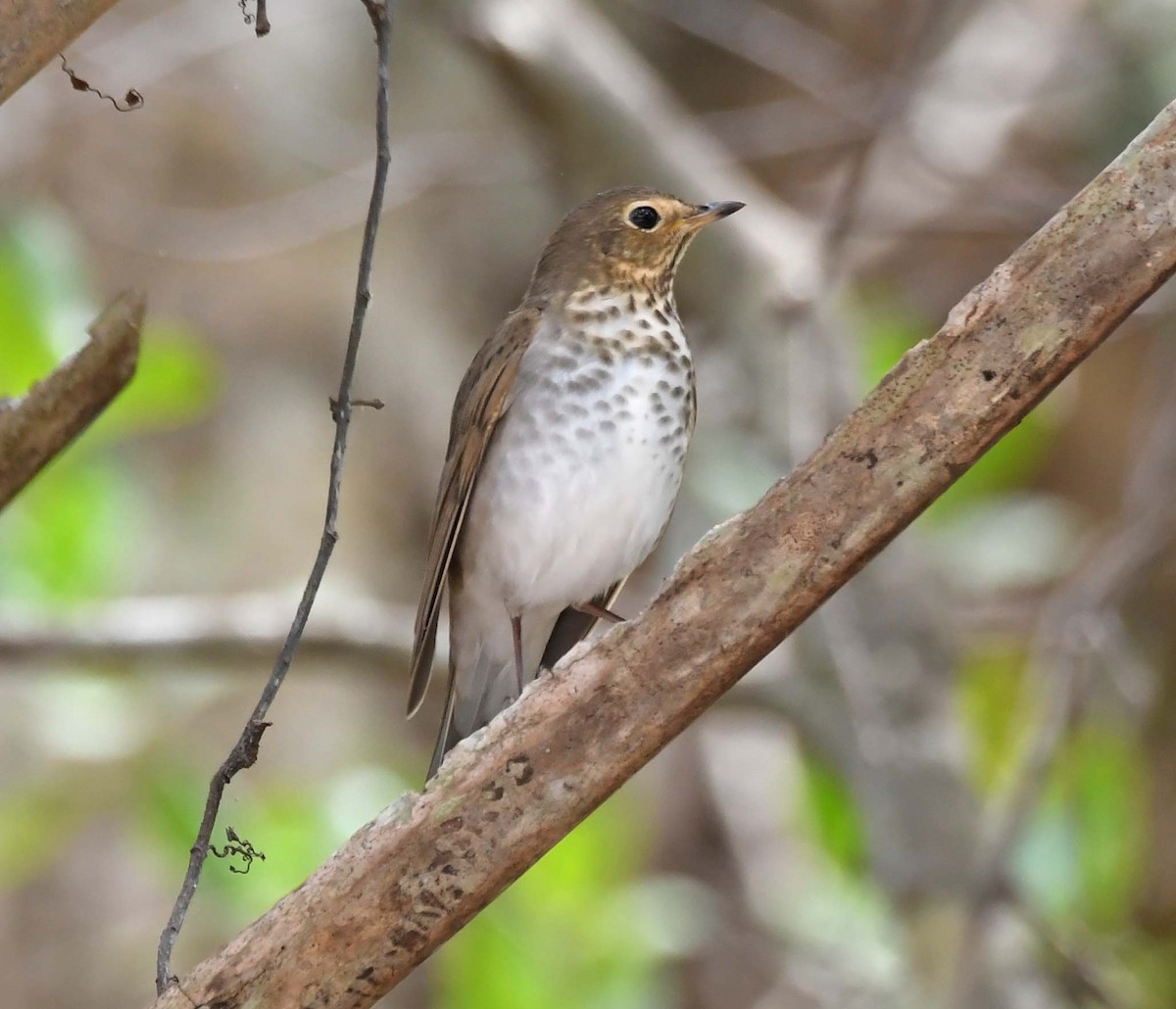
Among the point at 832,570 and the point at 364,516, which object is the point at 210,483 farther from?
the point at 832,570

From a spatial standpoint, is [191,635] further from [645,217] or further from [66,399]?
[66,399]

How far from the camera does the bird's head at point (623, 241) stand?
10.9 feet

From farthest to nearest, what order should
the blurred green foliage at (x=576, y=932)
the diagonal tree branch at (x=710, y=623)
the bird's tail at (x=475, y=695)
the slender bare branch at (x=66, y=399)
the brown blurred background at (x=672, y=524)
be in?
the blurred green foliage at (x=576, y=932)
the brown blurred background at (x=672, y=524)
the bird's tail at (x=475, y=695)
the slender bare branch at (x=66, y=399)
the diagonal tree branch at (x=710, y=623)

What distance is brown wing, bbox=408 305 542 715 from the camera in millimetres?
3086

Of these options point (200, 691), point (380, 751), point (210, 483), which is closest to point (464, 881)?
point (200, 691)

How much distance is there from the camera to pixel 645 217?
10.9 ft

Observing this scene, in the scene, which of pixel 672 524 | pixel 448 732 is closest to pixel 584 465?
pixel 448 732

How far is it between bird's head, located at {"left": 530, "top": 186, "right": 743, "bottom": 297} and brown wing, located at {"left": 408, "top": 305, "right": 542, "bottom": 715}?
0.13 meters

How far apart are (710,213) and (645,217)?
0.49 feet

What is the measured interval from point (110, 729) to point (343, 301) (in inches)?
88.9

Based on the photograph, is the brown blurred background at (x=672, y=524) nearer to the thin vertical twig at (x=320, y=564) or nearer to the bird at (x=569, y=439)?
the bird at (x=569, y=439)

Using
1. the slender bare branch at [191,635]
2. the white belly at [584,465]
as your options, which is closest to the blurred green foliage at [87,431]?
the slender bare branch at [191,635]

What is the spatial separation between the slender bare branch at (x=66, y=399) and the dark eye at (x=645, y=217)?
132 cm

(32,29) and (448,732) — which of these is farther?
(448,732)
